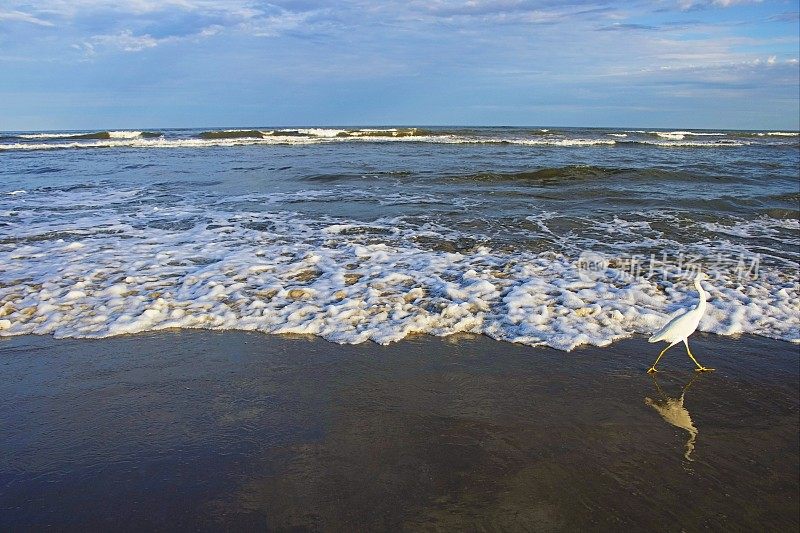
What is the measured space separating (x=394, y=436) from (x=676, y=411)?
1.78 m

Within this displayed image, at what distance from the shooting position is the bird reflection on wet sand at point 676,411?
3041 mm

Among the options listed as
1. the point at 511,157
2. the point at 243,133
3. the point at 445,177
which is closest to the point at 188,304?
the point at 445,177

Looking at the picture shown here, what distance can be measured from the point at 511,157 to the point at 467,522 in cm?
2038

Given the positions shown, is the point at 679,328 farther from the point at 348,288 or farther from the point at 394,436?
the point at 348,288

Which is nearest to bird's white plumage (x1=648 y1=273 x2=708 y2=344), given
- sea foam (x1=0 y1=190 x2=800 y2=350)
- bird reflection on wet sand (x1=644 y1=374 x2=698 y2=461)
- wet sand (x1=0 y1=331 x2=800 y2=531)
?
wet sand (x1=0 y1=331 x2=800 y2=531)

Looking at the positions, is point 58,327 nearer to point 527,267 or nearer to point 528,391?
point 528,391

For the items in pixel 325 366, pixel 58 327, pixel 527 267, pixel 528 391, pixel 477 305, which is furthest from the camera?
pixel 527 267

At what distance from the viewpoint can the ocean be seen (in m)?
4.73

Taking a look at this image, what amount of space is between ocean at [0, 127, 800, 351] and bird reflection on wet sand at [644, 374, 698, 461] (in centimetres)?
94

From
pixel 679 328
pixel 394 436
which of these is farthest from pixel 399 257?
pixel 394 436

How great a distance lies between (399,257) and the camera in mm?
Result: 6707

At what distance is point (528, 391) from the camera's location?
3527 mm

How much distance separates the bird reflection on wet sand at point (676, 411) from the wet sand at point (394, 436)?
0.01 metres

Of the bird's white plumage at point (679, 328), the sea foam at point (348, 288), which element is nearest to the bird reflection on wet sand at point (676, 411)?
the bird's white plumage at point (679, 328)
